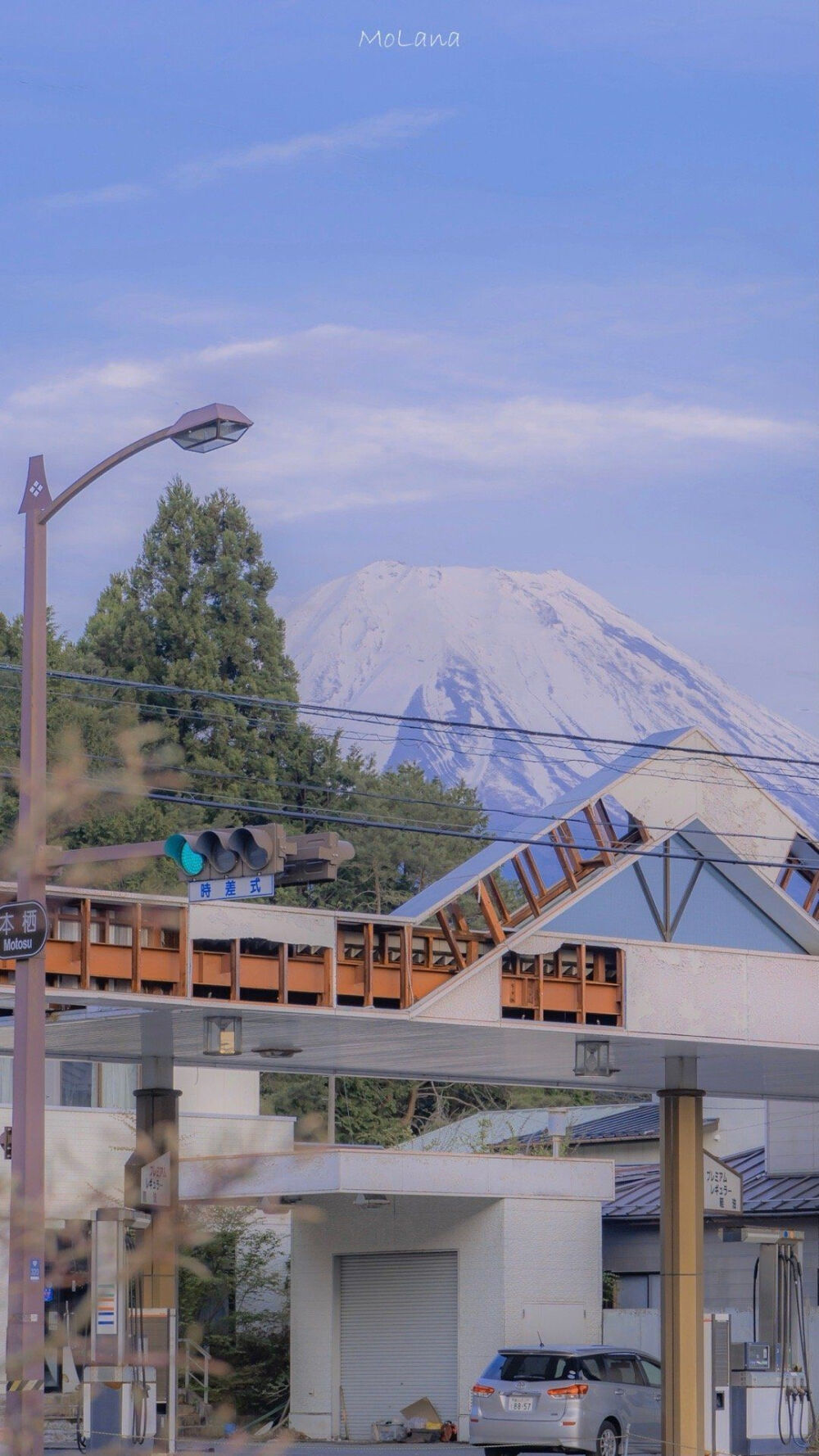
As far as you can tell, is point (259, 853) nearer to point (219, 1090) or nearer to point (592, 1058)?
point (592, 1058)

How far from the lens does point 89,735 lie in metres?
46.7

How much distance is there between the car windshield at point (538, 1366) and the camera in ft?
79.4

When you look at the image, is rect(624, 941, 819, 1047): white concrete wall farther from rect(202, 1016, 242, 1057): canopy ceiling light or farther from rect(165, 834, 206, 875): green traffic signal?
rect(165, 834, 206, 875): green traffic signal

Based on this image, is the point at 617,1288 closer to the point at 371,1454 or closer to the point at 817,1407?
the point at 817,1407

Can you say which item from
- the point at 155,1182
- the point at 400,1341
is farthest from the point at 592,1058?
the point at 400,1341

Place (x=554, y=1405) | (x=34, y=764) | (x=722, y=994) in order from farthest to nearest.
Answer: (x=722, y=994) < (x=554, y=1405) < (x=34, y=764)

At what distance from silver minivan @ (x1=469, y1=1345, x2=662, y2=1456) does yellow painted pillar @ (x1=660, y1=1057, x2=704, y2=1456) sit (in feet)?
2.36

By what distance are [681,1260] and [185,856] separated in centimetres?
1584

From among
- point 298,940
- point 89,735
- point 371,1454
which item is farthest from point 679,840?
point 89,735

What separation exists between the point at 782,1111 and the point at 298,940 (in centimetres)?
1657

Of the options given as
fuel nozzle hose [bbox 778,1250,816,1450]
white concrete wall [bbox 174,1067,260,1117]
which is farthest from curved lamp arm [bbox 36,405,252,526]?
white concrete wall [bbox 174,1067,260,1117]

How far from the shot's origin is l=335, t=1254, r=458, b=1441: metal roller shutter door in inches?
1248

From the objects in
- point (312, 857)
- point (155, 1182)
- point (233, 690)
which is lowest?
point (155, 1182)

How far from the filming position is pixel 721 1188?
28.4 m
